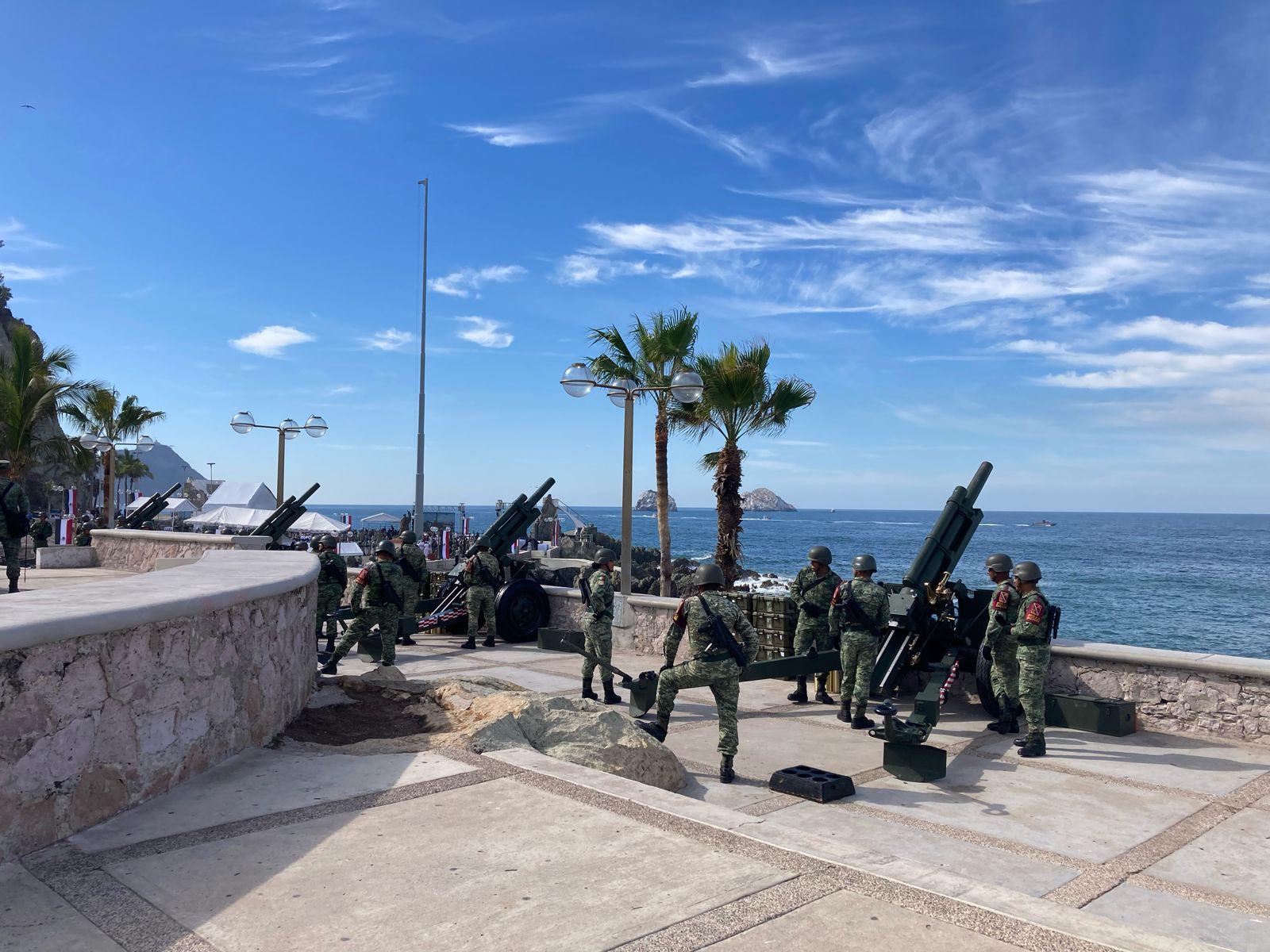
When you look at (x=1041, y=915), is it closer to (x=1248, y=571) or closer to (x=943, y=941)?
(x=943, y=941)

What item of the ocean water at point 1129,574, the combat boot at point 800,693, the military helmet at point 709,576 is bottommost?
the ocean water at point 1129,574

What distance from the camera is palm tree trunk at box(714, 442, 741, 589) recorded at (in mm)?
20359

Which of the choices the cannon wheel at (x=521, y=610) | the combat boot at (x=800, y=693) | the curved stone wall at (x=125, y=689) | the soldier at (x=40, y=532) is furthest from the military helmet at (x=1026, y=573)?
the soldier at (x=40, y=532)

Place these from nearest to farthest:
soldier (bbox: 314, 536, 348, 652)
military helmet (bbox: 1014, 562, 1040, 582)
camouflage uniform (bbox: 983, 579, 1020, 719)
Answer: military helmet (bbox: 1014, 562, 1040, 582)
camouflage uniform (bbox: 983, 579, 1020, 719)
soldier (bbox: 314, 536, 348, 652)

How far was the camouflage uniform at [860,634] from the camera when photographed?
9.01 m

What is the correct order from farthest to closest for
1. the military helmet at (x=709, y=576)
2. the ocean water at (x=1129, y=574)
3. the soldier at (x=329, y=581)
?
the ocean water at (x=1129, y=574), the soldier at (x=329, y=581), the military helmet at (x=709, y=576)

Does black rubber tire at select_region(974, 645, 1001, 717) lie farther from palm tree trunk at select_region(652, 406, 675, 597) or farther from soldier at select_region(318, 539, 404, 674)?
palm tree trunk at select_region(652, 406, 675, 597)

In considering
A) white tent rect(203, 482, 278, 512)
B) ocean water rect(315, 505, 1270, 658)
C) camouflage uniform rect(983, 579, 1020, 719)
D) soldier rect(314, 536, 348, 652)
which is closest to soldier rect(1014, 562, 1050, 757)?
camouflage uniform rect(983, 579, 1020, 719)

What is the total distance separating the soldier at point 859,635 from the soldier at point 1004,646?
1.01 meters

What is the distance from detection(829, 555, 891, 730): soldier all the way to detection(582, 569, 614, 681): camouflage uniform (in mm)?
2323

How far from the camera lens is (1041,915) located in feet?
11.0

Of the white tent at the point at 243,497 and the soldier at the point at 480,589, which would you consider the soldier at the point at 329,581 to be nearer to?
the soldier at the point at 480,589

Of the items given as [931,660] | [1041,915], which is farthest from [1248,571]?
[1041,915]

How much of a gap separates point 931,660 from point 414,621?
7035 mm
